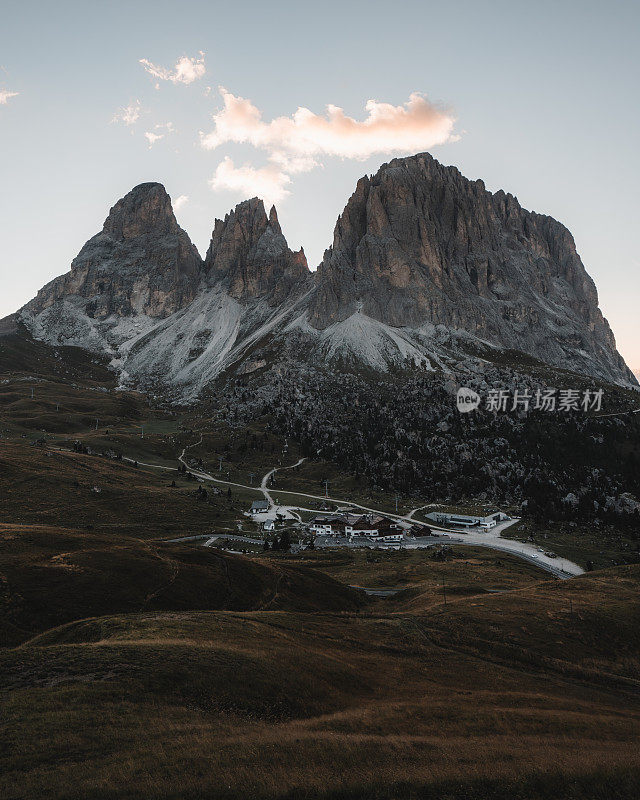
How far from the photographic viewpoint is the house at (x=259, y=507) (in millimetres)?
135000

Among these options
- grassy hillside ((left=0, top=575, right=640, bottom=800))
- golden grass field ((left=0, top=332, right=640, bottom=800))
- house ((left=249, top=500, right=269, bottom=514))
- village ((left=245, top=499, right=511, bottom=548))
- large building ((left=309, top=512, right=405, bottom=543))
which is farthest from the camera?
house ((left=249, top=500, right=269, bottom=514))

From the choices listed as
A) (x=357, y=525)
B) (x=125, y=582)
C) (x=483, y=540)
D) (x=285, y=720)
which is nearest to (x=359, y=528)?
(x=357, y=525)

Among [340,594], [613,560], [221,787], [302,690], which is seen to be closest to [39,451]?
[340,594]

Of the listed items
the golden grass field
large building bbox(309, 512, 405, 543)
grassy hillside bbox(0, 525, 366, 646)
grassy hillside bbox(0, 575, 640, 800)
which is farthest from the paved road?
grassy hillside bbox(0, 575, 640, 800)

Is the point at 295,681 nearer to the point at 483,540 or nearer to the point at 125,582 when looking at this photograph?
the point at 125,582

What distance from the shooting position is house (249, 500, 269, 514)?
13500cm

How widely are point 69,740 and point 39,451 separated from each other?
494 ft

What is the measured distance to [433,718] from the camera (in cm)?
3042

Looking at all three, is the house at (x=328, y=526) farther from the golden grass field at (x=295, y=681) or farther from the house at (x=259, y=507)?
the golden grass field at (x=295, y=681)

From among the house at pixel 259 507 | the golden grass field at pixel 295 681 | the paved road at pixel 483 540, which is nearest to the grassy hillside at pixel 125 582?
the golden grass field at pixel 295 681

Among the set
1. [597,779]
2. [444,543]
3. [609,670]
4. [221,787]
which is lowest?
[444,543]

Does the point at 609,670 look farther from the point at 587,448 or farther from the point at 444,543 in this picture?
the point at 587,448

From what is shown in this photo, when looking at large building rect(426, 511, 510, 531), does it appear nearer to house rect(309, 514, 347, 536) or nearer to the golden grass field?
house rect(309, 514, 347, 536)

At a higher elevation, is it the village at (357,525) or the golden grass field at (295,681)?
the golden grass field at (295,681)
